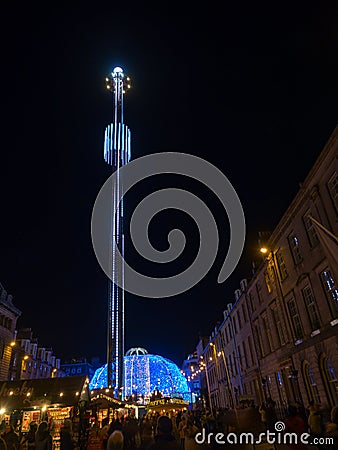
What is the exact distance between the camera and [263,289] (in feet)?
101

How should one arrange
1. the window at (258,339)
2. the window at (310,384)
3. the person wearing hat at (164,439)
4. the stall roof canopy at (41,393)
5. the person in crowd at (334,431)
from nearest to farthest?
the person wearing hat at (164,439), the person in crowd at (334,431), the stall roof canopy at (41,393), the window at (310,384), the window at (258,339)

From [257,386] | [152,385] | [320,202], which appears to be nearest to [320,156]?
[320,202]

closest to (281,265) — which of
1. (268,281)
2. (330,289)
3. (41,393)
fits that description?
(268,281)

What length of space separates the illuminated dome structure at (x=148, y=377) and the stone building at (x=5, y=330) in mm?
22855

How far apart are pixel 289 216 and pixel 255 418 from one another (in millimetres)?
13389

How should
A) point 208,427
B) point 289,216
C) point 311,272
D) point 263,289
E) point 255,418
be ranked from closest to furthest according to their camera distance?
point 255,418 < point 208,427 < point 311,272 < point 289,216 < point 263,289

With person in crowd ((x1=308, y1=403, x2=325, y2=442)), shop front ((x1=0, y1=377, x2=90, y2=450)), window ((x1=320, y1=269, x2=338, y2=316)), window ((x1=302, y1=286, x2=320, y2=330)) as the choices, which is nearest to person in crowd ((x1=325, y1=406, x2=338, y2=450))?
person in crowd ((x1=308, y1=403, x2=325, y2=442))

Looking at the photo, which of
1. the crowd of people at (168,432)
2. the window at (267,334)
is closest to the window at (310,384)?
the crowd of people at (168,432)

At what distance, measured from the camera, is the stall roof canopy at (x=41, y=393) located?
20.0m

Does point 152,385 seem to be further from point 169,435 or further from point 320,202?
point 169,435

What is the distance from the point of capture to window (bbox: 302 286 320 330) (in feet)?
68.2

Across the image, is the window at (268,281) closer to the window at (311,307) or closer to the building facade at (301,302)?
the building facade at (301,302)

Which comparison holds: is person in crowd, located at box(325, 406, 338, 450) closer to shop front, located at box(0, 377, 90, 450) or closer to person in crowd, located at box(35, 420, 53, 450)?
person in crowd, located at box(35, 420, 53, 450)

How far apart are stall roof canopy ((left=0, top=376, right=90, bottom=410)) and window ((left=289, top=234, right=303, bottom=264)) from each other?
55.7 feet
